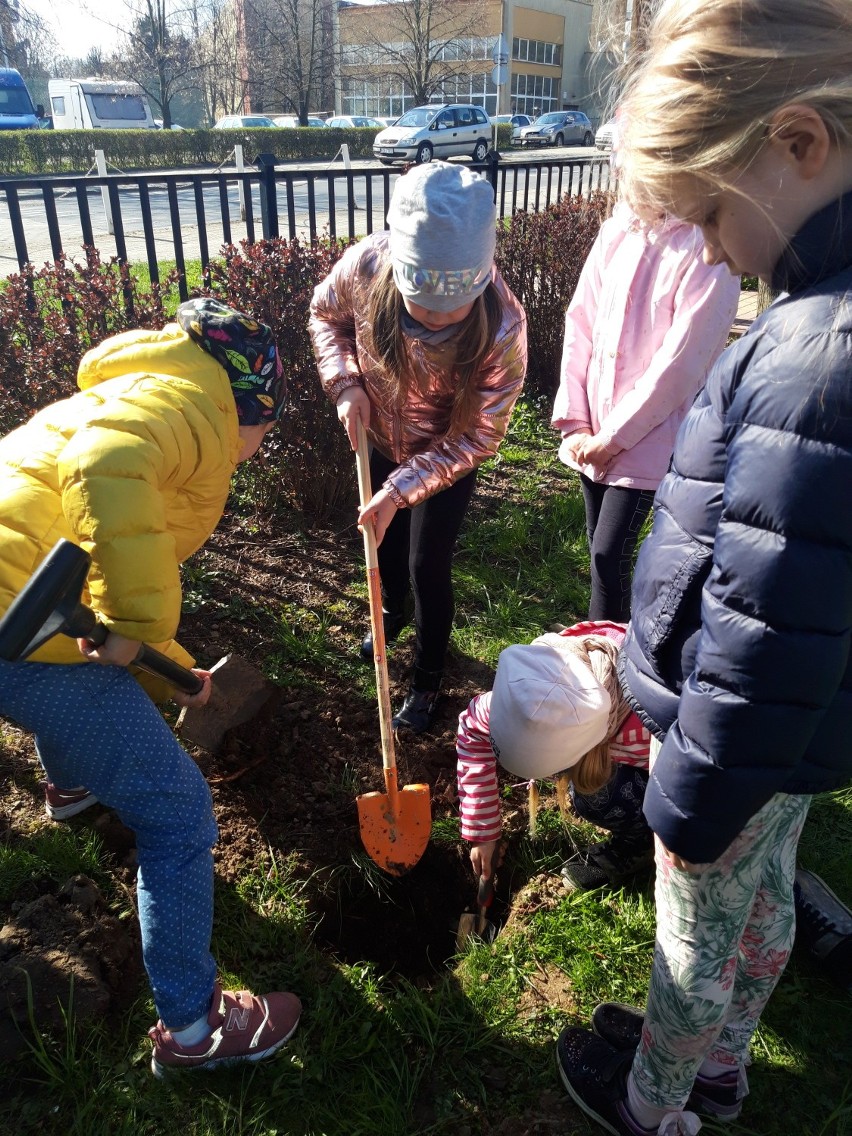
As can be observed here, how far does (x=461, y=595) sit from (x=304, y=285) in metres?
1.64

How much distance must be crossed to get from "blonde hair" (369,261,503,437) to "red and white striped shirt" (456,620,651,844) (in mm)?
855

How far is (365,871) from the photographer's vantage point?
245 centimetres

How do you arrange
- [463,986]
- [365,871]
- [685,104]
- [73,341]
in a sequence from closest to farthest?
[685,104] < [463,986] < [365,871] < [73,341]

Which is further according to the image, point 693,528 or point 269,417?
point 269,417

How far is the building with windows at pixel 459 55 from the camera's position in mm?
40428

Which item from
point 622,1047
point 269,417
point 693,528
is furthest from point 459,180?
point 622,1047

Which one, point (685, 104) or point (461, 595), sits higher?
point (685, 104)

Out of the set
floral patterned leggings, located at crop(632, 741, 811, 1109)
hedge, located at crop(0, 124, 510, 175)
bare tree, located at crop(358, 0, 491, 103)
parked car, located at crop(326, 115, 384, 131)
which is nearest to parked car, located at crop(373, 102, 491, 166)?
hedge, located at crop(0, 124, 510, 175)

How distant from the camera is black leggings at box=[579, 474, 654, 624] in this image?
8.41 ft

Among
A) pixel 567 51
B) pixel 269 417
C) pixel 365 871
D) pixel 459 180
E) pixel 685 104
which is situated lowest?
pixel 365 871

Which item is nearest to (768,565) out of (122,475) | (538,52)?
(122,475)

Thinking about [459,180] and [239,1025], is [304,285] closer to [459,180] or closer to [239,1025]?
[459,180]

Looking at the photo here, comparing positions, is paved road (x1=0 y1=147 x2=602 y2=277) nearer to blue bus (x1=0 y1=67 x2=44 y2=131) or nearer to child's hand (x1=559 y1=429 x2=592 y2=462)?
child's hand (x1=559 y1=429 x2=592 y2=462)

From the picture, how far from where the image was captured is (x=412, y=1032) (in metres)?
1.97
